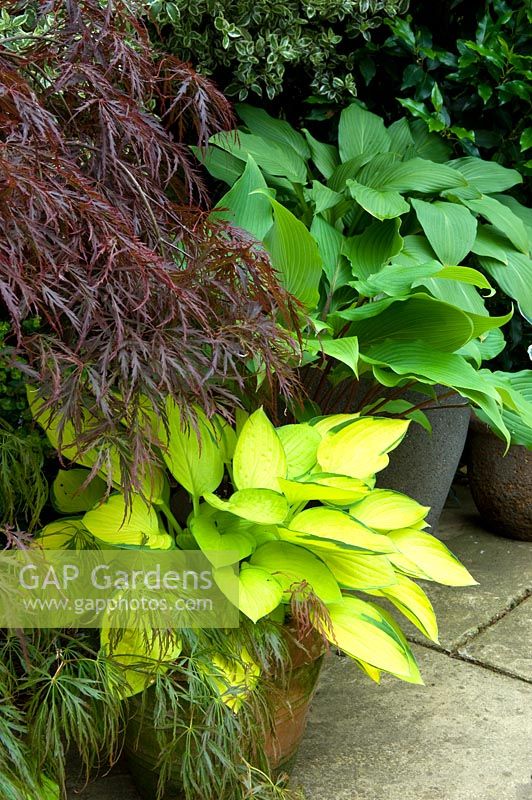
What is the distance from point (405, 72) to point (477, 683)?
1890 mm

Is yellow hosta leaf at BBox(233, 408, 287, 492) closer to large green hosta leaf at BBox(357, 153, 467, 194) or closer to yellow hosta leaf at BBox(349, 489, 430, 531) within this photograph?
yellow hosta leaf at BBox(349, 489, 430, 531)

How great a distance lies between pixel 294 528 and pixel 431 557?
0.34 m

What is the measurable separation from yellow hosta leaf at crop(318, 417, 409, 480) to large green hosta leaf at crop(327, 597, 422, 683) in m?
0.25

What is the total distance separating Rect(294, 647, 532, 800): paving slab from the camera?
5.79 ft

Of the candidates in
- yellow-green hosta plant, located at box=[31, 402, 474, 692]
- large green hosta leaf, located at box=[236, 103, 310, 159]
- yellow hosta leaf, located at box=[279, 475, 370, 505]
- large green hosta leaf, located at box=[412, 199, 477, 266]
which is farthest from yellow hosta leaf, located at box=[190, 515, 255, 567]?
large green hosta leaf, located at box=[236, 103, 310, 159]

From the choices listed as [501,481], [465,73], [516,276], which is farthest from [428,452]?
[465,73]

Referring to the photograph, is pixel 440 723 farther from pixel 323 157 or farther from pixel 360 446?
pixel 323 157

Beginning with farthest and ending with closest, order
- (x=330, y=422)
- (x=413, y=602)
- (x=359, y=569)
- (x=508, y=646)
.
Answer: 1. (x=508, y=646)
2. (x=330, y=422)
3. (x=413, y=602)
4. (x=359, y=569)

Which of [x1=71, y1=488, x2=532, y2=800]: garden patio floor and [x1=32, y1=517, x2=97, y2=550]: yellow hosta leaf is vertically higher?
[x1=32, y1=517, x2=97, y2=550]: yellow hosta leaf

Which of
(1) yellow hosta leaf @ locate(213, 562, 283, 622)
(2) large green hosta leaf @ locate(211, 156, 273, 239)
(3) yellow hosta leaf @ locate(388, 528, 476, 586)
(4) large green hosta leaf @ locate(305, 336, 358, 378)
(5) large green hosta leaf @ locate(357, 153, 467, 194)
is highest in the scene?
(2) large green hosta leaf @ locate(211, 156, 273, 239)

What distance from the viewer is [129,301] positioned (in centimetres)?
143

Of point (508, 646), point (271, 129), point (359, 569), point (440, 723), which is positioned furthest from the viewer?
point (271, 129)

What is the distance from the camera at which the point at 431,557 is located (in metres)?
1.78

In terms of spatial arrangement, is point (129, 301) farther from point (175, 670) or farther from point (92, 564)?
point (175, 670)
